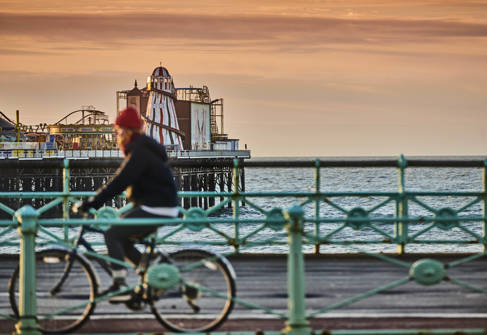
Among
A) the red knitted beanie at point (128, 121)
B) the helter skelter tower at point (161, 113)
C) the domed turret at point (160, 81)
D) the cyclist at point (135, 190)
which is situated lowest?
the cyclist at point (135, 190)

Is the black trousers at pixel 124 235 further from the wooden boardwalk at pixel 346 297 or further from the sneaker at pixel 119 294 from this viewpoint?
the wooden boardwalk at pixel 346 297

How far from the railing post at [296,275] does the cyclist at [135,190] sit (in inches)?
46.9

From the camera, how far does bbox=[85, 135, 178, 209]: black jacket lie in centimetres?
715

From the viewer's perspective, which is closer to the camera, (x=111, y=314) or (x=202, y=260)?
(x=202, y=260)

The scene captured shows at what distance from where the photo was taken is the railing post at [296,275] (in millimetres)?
6543

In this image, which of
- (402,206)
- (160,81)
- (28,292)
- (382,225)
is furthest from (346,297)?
(160,81)

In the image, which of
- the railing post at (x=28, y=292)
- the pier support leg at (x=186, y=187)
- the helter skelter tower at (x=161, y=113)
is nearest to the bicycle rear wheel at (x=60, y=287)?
the railing post at (x=28, y=292)

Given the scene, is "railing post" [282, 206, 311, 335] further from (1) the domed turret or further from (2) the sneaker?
(1) the domed turret

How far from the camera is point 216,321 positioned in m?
7.40

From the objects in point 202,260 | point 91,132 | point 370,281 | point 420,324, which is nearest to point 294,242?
point 202,260

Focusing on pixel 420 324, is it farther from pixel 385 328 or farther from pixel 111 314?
pixel 111 314

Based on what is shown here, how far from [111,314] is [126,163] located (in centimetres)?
203

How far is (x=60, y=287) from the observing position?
7527 mm

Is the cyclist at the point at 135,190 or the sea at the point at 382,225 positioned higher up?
the cyclist at the point at 135,190
